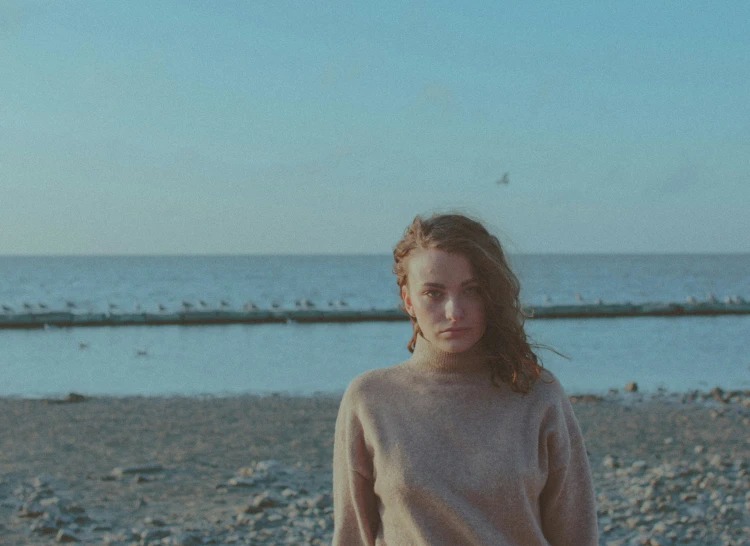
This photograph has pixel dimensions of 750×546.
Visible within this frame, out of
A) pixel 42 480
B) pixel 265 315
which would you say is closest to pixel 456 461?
pixel 42 480

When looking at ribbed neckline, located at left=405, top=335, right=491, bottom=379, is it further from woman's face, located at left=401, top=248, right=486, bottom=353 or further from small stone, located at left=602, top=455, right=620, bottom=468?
small stone, located at left=602, top=455, right=620, bottom=468

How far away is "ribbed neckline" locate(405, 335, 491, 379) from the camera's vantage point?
220cm

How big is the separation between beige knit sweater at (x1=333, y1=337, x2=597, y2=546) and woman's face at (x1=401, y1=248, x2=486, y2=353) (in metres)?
0.05

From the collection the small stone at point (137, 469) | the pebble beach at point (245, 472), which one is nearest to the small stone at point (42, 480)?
the pebble beach at point (245, 472)

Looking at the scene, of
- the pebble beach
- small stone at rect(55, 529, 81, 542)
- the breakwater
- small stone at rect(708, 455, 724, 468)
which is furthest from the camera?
the breakwater

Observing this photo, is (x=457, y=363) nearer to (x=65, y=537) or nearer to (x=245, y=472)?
(x=65, y=537)

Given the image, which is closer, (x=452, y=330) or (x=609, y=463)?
(x=452, y=330)

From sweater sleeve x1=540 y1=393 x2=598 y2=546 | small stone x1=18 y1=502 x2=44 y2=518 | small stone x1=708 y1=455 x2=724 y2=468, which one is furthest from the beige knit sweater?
small stone x1=708 y1=455 x2=724 y2=468

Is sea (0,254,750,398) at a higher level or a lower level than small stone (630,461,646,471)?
higher

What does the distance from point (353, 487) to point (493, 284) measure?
23.8 inches

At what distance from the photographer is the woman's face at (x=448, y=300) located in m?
2.15

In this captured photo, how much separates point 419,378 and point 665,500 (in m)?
5.59

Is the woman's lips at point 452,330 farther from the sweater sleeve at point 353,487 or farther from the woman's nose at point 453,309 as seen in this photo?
the sweater sleeve at point 353,487

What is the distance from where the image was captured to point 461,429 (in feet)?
6.95
